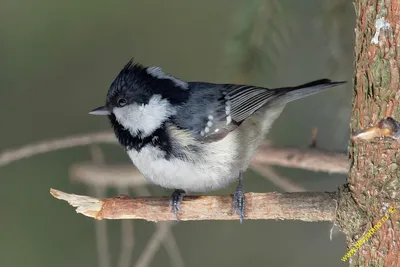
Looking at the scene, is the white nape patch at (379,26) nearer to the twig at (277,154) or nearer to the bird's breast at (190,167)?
the bird's breast at (190,167)

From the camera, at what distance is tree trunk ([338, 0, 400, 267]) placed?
3.59 feet

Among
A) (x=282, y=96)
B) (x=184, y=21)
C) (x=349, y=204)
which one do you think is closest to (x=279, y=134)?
(x=184, y=21)

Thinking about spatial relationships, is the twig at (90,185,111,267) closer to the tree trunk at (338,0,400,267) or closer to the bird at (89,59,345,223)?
the bird at (89,59,345,223)

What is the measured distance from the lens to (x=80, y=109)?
2.67m

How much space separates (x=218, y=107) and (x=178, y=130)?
0.22 m

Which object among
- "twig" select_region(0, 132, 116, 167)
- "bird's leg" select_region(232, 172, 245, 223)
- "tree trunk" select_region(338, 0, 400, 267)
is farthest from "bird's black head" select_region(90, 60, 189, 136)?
"tree trunk" select_region(338, 0, 400, 267)

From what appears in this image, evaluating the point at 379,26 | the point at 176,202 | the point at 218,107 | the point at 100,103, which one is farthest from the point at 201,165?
the point at 100,103

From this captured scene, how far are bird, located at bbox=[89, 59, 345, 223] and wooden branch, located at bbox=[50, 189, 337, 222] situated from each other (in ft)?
0.11

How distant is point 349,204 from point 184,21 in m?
1.84

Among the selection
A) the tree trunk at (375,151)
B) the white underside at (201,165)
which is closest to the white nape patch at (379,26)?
the tree trunk at (375,151)

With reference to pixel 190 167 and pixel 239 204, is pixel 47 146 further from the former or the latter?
pixel 239 204

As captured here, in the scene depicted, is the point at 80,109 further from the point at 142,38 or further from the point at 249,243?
the point at 249,243

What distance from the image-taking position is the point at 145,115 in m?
1.55

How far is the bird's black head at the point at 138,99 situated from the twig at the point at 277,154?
0.65 ft
